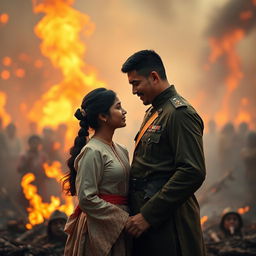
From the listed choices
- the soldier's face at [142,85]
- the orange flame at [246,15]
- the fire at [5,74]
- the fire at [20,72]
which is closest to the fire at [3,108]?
the fire at [5,74]

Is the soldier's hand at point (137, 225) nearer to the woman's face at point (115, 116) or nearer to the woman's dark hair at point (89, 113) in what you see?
the woman's dark hair at point (89, 113)

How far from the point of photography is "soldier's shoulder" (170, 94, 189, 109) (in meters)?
2.86

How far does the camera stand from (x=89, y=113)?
3.10 metres

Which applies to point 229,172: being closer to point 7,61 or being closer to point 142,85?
point 142,85

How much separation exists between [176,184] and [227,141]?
42.1 feet

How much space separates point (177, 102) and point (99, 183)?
0.90 metres

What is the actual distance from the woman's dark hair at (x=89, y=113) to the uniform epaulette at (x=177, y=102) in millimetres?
509

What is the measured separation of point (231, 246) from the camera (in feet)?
21.8

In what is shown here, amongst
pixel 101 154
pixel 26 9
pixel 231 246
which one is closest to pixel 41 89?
pixel 26 9

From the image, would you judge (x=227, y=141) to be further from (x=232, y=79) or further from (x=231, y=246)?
(x=232, y=79)

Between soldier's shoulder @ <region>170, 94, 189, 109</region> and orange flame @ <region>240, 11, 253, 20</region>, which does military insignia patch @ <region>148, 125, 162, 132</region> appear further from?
orange flame @ <region>240, 11, 253, 20</region>

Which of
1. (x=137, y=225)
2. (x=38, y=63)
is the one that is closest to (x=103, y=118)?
(x=137, y=225)

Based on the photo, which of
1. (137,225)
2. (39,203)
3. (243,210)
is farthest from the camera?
(243,210)

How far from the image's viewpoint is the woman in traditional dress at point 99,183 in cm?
279
